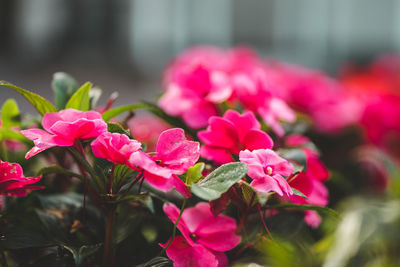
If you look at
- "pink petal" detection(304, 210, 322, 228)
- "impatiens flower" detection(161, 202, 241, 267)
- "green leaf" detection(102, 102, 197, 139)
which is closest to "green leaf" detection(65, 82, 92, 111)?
"green leaf" detection(102, 102, 197, 139)

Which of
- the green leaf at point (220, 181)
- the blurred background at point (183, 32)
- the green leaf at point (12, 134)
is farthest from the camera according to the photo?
the blurred background at point (183, 32)

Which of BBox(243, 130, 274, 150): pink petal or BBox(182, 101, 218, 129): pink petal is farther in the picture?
BBox(182, 101, 218, 129): pink petal

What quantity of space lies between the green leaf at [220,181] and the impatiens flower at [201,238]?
49 mm

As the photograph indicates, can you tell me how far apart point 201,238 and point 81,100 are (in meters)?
0.17

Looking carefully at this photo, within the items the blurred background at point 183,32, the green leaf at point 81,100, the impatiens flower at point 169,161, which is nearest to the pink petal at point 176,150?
the impatiens flower at point 169,161

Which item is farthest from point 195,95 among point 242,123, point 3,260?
point 3,260

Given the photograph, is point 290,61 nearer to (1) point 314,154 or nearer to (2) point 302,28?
(2) point 302,28

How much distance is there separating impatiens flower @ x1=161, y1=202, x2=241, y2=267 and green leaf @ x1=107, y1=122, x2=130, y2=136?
0.07 metres

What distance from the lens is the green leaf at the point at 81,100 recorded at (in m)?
0.41

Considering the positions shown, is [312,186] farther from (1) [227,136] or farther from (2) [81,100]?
(2) [81,100]

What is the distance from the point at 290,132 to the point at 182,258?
0.31 m

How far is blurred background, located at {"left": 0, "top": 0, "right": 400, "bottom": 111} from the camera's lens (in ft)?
15.9

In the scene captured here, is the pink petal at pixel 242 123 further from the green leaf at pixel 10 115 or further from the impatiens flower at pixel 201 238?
the green leaf at pixel 10 115

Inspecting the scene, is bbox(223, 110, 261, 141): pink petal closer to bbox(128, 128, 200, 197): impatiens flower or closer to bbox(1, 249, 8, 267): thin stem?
bbox(128, 128, 200, 197): impatiens flower
